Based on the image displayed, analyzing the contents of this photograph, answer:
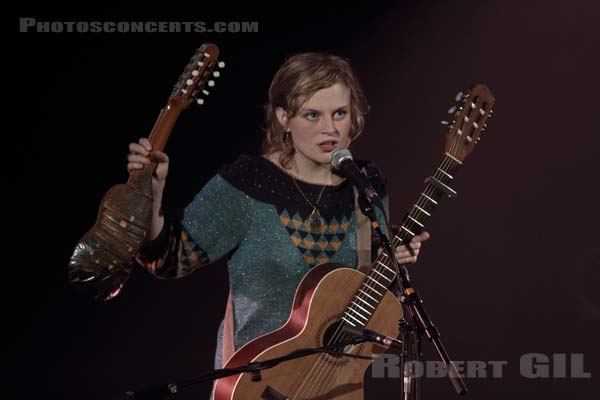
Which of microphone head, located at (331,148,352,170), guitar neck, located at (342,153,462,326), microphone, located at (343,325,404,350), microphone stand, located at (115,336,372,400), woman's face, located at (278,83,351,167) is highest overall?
woman's face, located at (278,83,351,167)

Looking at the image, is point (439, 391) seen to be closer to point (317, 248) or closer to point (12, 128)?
point (317, 248)

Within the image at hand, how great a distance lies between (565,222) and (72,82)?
2.64 metres

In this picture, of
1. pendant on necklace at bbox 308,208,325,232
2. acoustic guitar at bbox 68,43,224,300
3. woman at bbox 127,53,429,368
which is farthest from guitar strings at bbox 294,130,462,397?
acoustic guitar at bbox 68,43,224,300

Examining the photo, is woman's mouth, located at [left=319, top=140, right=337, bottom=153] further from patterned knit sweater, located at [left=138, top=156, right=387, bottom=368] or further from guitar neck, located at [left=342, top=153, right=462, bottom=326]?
guitar neck, located at [left=342, top=153, right=462, bottom=326]

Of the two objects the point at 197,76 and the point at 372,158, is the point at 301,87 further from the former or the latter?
the point at 372,158

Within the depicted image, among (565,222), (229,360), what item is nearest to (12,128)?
(229,360)

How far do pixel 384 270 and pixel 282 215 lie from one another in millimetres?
401

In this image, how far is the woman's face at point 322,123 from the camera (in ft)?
8.90

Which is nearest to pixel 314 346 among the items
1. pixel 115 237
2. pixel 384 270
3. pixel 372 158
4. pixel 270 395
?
pixel 270 395

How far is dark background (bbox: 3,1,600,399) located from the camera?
3.91m

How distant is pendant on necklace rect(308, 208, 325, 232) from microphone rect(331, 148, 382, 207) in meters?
0.44

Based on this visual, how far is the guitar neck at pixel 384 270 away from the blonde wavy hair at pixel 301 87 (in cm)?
43

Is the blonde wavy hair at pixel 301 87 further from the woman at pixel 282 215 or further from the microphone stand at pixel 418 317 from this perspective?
the microphone stand at pixel 418 317

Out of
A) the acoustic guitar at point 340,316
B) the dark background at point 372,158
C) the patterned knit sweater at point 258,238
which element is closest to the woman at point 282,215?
the patterned knit sweater at point 258,238
